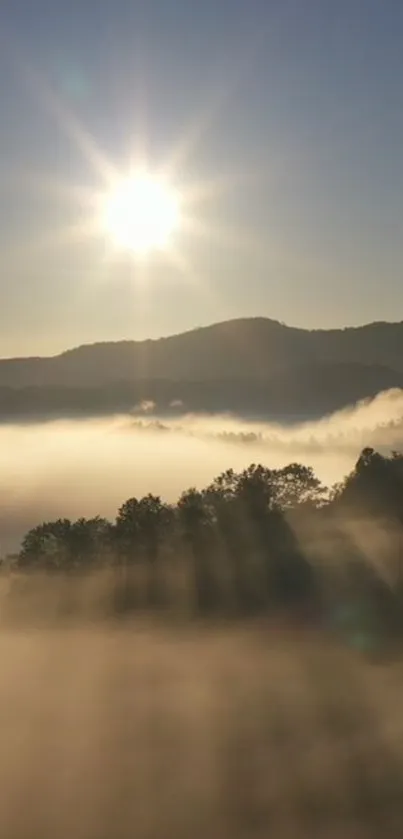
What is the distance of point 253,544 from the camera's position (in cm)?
7769

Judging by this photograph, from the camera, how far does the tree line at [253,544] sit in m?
65.7

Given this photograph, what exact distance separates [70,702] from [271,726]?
14.8 m

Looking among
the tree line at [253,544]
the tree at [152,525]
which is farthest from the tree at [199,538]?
the tree at [152,525]

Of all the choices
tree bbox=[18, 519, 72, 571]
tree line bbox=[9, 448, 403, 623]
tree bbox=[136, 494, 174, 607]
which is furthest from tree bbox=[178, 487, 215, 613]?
tree bbox=[18, 519, 72, 571]

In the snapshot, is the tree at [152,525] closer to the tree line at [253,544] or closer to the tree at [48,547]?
the tree line at [253,544]

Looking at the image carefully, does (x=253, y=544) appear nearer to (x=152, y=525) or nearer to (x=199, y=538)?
(x=199, y=538)

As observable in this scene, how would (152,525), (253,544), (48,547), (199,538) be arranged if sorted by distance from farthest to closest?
(48,547) → (152,525) → (199,538) → (253,544)

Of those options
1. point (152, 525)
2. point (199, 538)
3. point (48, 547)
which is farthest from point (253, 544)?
point (48, 547)

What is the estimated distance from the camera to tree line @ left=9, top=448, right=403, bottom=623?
6569cm

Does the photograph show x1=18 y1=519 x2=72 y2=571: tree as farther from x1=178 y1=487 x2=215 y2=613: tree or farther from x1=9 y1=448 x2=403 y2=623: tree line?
x1=178 y1=487 x2=215 y2=613: tree

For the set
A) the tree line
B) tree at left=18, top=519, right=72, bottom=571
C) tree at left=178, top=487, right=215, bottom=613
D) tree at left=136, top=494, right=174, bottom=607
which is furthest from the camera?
tree at left=18, top=519, right=72, bottom=571

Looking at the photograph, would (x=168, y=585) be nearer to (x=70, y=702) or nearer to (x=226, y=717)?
(x=70, y=702)

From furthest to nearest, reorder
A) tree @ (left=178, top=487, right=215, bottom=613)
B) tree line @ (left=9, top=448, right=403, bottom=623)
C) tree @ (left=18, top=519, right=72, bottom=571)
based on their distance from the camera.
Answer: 1. tree @ (left=18, top=519, right=72, bottom=571)
2. tree @ (left=178, top=487, right=215, bottom=613)
3. tree line @ (left=9, top=448, right=403, bottom=623)

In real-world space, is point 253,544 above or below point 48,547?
below
